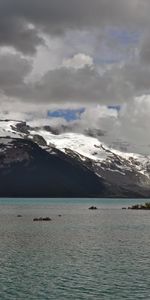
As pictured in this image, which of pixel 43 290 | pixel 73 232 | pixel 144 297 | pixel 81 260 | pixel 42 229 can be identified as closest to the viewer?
pixel 144 297

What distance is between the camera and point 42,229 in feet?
401

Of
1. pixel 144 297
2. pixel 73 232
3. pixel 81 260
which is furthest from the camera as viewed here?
pixel 73 232

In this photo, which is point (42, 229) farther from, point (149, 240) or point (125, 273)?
point (125, 273)

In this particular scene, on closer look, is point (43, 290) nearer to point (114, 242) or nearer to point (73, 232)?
point (114, 242)

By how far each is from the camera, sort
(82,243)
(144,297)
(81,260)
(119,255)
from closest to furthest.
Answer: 1. (144,297)
2. (81,260)
3. (119,255)
4. (82,243)

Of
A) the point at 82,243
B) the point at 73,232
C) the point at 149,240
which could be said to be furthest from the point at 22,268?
the point at 73,232

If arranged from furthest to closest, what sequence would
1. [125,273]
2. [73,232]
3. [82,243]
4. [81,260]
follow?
1. [73,232]
2. [82,243]
3. [81,260]
4. [125,273]

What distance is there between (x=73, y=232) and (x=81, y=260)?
44.4 metres

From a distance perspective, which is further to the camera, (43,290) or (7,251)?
(7,251)

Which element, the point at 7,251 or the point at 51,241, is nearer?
the point at 7,251

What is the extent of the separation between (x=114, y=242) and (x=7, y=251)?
71.8ft

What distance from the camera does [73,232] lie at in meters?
113

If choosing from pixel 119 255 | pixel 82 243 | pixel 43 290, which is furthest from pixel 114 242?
pixel 43 290

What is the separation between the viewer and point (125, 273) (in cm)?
5947
